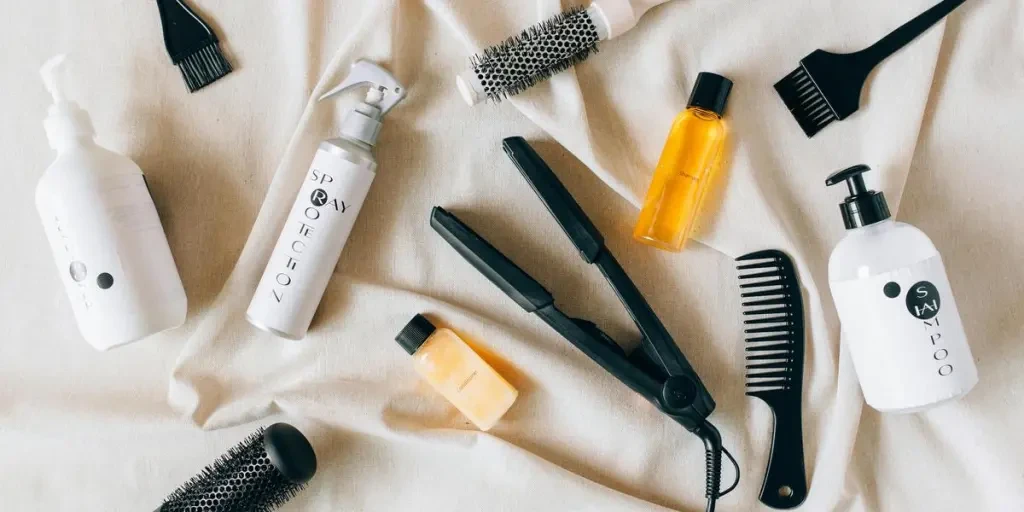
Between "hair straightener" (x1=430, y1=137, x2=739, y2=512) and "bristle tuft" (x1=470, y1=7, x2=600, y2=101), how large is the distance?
0.06 metres

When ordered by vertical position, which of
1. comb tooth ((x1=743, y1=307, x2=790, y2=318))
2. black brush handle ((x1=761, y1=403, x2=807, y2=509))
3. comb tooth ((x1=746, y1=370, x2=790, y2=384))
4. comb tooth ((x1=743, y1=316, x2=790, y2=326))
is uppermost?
comb tooth ((x1=743, y1=307, x2=790, y2=318))

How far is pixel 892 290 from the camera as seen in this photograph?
24.5 inches

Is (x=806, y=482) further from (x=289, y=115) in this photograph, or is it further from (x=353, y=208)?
(x=289, y=115)

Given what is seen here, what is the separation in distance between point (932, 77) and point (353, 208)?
570mm

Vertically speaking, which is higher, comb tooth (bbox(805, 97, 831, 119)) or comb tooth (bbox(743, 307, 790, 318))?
comb tooth (bbox(805, 97, 831, 119))

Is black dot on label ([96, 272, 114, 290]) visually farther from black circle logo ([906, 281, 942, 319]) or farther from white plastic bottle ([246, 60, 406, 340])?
black circle logo ([906, 281, 942, 319])

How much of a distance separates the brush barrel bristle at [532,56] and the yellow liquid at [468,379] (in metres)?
0.25

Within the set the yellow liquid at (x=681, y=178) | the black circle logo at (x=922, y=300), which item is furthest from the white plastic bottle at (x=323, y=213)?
the black circle logo at (x=922, y=300)

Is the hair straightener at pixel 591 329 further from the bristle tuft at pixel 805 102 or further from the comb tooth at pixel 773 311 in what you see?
the bristle tuft at pixel 805 102

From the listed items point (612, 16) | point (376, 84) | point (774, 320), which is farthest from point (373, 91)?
point (774, 320)

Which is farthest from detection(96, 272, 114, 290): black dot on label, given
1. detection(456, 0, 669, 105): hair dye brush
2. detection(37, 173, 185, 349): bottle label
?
detection(456, 0, 669, 105): hair dye brush

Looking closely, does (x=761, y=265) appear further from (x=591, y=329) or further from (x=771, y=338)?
(x=591, y=329)

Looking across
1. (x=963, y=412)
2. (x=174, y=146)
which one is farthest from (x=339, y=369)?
(x=963, y=412)

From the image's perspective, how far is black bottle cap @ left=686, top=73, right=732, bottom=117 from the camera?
2.28 ft
